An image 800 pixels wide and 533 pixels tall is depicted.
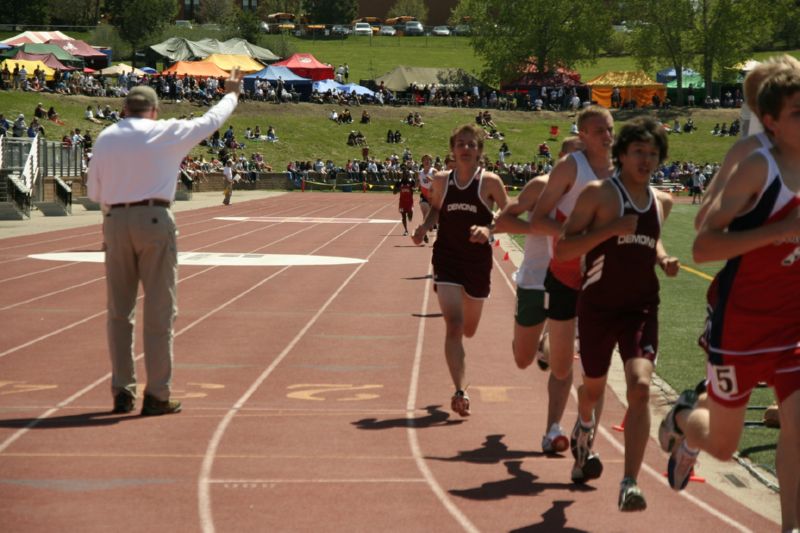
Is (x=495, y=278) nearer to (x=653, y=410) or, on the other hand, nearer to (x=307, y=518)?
(x=653, y=410)

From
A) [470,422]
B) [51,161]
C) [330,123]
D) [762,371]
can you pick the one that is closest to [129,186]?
[470,422]

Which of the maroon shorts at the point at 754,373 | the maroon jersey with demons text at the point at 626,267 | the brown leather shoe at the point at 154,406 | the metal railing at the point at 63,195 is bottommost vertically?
the metal railing at the point at 63,195

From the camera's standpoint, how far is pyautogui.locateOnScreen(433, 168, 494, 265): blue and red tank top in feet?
30.5

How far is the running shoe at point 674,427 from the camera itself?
6000 millimetres

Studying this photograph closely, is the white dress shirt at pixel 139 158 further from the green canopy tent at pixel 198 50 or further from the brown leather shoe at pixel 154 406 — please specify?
the green canopy tent at pixel 198 50

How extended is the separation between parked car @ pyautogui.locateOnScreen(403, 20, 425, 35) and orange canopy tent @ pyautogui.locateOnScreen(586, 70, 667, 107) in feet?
158

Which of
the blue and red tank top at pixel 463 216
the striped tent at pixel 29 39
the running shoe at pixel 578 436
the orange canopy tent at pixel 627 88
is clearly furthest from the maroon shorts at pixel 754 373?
the orange canopy tent at pixel 627 88

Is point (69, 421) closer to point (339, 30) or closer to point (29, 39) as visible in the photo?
point (29, 39)

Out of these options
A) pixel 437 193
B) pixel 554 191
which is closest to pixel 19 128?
pixel 437 193

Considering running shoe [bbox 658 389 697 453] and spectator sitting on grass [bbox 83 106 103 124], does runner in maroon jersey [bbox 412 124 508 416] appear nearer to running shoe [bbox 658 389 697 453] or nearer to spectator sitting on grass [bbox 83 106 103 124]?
running shoe [bbox 658 389 697 453]

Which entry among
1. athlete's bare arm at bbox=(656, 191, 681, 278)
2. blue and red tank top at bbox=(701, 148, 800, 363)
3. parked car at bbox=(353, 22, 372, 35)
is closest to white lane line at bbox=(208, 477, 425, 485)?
athlete's bare arm at bbox=(656, 191, 681, 278)

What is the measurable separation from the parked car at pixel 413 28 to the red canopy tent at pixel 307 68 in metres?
55.2

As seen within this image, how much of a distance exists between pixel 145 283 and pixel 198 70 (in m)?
62.5

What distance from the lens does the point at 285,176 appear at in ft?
207
